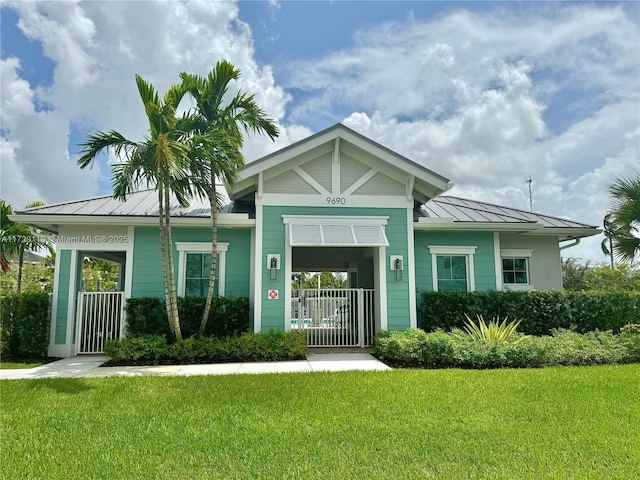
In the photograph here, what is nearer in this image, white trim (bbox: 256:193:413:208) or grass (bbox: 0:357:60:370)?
grass (bbox: 0:357:60:370)

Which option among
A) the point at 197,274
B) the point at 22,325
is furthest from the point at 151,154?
the point at 22,325

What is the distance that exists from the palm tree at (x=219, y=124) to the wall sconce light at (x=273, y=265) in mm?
1577

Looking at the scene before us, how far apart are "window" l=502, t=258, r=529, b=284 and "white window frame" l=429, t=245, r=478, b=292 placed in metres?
1.77

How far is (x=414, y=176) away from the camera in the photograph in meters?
12.3

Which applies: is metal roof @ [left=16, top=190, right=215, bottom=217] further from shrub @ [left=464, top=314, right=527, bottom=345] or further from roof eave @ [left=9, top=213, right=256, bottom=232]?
shrub @ [left=464, top=314, right=527, bottom=345]

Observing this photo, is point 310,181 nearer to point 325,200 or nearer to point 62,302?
point 325,200

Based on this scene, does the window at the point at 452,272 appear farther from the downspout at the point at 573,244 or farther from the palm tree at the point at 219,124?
the palm tree at the point at 219,124

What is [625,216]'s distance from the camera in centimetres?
1197

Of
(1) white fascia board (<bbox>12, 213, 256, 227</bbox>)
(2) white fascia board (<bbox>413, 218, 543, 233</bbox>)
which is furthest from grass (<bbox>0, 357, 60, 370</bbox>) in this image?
(2) white fascia board (<bbox>413, 218, 543, 233</bbox>)

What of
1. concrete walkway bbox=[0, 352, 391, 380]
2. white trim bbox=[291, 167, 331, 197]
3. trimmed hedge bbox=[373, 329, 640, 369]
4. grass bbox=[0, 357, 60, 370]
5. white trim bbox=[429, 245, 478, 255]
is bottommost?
grass bbox=[0, 357, 60, 370]

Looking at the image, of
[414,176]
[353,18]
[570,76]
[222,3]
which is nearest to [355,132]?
[414,176]

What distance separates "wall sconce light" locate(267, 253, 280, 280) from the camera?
1164cm

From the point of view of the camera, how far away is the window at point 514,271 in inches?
567

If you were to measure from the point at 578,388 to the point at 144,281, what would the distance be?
37.4 ft
